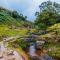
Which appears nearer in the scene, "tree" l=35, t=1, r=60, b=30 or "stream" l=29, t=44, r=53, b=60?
"stream" l=29, t=44, r=53, b=60

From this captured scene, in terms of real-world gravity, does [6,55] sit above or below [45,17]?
below

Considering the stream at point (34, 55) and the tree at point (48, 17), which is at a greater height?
the tree at point (48, 17)

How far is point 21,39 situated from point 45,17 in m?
7.38

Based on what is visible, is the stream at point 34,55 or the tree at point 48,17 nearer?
the stream at point 34,55

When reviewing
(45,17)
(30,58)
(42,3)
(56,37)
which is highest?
(42,3)

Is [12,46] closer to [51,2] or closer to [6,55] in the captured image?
[6,55]

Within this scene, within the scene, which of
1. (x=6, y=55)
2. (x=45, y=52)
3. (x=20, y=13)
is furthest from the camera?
(x=20, y=13)

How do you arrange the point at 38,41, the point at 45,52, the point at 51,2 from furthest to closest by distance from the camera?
1. the point at 51,2
2. the point at 38,41
3. the point at 45,52

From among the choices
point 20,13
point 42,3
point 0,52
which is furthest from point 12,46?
point 20,13

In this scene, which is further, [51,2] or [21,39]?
[51,2]

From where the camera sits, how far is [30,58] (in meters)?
15.4

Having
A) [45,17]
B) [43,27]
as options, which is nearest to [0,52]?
[43,27]

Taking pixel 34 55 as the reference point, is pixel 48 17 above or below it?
above

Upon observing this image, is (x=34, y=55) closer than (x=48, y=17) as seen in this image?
Yes
